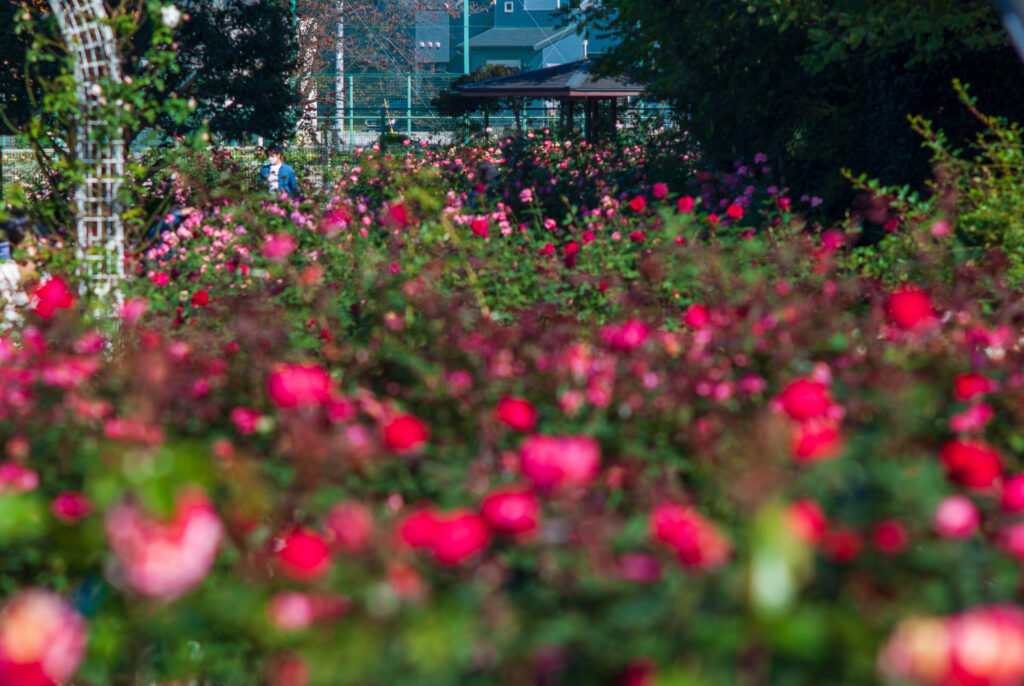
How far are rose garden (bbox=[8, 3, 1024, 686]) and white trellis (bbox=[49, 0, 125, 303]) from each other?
81.1 inches

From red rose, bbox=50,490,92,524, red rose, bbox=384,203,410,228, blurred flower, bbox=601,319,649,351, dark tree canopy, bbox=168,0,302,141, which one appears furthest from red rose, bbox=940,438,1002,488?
dark tree canopy, bbox=168,0,302,141

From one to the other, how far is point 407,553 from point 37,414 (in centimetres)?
161

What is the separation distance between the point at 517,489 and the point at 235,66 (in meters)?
16.4

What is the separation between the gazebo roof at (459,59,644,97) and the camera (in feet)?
62.3

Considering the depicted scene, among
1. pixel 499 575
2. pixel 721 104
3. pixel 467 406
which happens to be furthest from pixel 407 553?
pixel 721 104

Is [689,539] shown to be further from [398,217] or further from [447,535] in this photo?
[398,217]

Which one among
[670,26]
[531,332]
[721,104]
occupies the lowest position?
[531,332]

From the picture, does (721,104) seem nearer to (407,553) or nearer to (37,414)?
(37,414)

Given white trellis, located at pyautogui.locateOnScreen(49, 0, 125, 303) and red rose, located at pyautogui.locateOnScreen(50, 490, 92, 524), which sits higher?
white trellis, located at pyautogui.locateOnScreen(49, 0, 125, 303)

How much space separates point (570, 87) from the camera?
61.8ft

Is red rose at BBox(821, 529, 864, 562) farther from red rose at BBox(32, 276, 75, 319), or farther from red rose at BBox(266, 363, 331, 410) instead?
red rose at BBox(32, 276, 75, 319)

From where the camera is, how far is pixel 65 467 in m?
2.81

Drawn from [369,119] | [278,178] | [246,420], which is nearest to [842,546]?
[246,420]

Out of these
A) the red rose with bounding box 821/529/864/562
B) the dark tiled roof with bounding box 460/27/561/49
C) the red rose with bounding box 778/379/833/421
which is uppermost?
the dark tiled roof with bounding box 460/27/561/49
